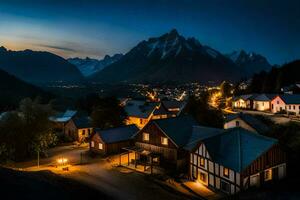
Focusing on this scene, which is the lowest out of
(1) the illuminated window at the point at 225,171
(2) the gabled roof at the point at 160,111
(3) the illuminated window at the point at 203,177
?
(3) the illuminated window at the point at 203,177

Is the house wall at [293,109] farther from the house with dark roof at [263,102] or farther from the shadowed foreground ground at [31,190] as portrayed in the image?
the shadowed foreground ground at [31,190]

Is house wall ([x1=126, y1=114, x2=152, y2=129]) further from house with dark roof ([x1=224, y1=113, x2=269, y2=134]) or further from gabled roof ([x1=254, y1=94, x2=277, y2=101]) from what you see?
gabled roof ([x1=254, y1=94, x2=277, y2=101])

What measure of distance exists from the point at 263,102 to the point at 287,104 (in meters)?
→ 11.5

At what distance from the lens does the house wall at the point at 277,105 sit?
74000 millimetres

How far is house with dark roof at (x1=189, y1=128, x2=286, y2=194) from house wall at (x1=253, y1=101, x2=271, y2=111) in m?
53.5

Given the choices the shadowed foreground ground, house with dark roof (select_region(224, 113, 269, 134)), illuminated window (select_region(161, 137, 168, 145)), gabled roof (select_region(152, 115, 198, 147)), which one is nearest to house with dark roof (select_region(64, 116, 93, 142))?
gabled roof (select_region(152, 115, 198, 147))

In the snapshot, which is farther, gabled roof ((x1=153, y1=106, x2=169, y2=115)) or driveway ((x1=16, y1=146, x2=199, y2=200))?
gabled roof ((x1=153, y1=106, x2=169, y2=115))

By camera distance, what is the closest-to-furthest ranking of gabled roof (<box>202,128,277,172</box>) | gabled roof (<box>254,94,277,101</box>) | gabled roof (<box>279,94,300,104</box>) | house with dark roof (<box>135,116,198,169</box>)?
gabled roof (<box>202,128,277,172</box>), house with dark roof (<box>135,116,198,169</box>), gabled roof (<box>279,94,300,104</box>), gabled roof (<box>254,94,277,101</box>)

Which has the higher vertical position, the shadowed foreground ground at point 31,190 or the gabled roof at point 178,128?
the gabled roof at point 178,128

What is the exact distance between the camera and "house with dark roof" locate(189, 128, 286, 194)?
2819 cm

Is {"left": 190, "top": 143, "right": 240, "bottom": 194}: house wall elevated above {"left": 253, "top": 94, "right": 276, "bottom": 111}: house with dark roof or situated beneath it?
situated beneath

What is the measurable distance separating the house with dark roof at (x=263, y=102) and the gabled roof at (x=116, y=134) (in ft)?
156

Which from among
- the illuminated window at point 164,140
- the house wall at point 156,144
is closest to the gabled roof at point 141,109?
the house wall at point 156,144

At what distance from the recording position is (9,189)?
21016mm
